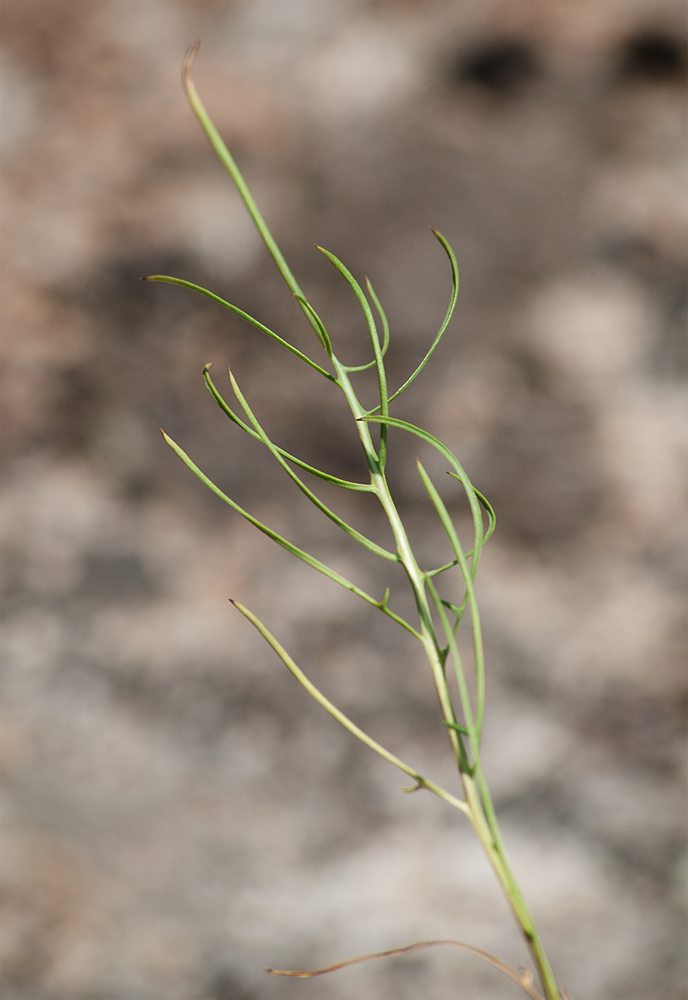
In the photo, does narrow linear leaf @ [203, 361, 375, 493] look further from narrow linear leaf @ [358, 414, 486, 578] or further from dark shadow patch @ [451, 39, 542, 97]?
dark shadow patch @ [451, 39, 542, 97]

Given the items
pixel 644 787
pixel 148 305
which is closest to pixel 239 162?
pixel 148 305

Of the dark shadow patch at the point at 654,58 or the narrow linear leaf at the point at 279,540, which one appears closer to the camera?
the narrow linear leaf at the point at 279,540

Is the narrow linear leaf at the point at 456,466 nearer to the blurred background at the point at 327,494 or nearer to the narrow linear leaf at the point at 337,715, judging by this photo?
the narrow linear leaf at the point at 337,715

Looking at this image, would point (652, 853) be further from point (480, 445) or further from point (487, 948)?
point (480, 445)

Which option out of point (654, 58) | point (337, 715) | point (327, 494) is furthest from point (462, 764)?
point (654, 58)

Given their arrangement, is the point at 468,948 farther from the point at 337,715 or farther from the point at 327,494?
the point at 327,494

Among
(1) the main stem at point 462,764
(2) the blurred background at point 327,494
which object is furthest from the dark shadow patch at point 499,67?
(1) the main stem at point 462,764

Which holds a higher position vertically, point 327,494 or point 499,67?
point 499,67

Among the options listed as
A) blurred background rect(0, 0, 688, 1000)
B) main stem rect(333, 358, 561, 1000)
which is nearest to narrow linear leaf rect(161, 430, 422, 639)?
main stem rect(333, 358, 561, 1000)
